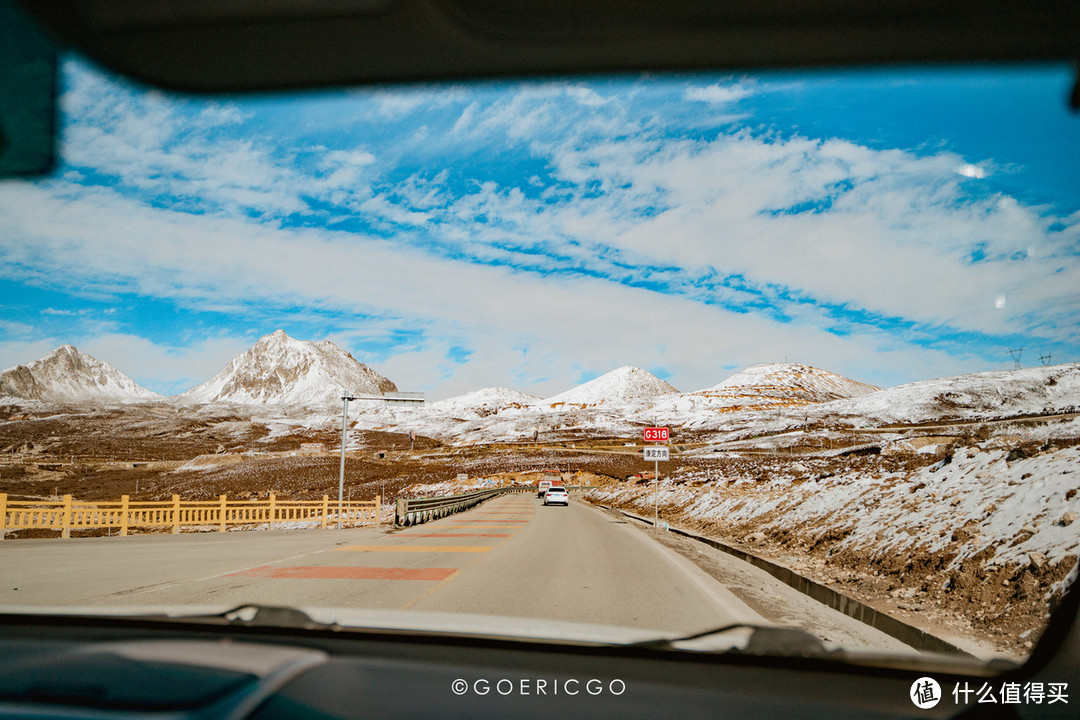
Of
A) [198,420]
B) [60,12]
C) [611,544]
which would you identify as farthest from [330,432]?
[60,12]

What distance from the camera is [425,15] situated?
4.24 metres

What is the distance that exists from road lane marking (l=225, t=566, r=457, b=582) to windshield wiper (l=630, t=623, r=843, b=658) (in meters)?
6.39

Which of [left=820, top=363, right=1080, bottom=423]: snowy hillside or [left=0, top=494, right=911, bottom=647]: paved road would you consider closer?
[left=820, top=363, right=1080, bottom=423]: snowy hillside

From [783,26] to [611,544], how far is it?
12647mm

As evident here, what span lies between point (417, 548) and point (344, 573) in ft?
14.4

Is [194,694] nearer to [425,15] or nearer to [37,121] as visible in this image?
[37,121]

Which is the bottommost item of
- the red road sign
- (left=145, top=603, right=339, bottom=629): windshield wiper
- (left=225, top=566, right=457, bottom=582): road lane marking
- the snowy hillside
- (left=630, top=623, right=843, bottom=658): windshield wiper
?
(left=225, top=566, right=457, bottom=582): road lane marking

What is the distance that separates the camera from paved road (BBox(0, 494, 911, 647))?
6878 mm

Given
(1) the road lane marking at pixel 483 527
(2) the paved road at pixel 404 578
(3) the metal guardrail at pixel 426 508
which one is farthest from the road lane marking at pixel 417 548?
(3) the metal guardrail at pixel 426 508

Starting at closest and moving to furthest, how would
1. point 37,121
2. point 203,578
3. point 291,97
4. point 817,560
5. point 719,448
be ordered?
1. point 37,121
2. point 291,97
3. point 203,578
4. point 817,560
5. point 719,448

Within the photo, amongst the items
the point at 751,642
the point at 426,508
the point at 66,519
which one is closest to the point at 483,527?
the point at 426,508

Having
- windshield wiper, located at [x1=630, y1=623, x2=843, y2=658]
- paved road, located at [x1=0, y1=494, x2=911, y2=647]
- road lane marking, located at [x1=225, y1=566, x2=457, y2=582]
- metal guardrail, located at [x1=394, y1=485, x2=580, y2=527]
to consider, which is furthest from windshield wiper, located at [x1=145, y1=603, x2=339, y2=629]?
metal guardrail, located at [x1=394, y1=485, x2=580, y2=527]

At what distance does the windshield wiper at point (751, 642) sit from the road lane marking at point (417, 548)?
10.6 m

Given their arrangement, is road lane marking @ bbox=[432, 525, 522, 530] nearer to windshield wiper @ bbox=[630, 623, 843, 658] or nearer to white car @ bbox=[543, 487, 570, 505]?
white car @ bbox=[543, 487, 570, 505]
